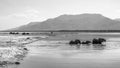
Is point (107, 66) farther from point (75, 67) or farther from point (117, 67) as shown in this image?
point (75, 67)

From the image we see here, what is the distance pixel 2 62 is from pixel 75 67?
6.17m

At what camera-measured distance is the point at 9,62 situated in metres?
16.7

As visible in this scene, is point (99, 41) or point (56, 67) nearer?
point (56, 67)

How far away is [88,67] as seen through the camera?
15.0 m

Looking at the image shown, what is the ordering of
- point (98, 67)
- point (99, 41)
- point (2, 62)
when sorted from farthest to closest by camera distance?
point (99, 41)
point (2, 62)
point (98, 67)

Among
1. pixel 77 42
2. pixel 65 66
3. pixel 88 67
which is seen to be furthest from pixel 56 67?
pixel 77 42

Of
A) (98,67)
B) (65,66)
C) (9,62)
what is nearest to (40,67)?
(65,66)

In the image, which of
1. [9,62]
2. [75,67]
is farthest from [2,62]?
[75,67]

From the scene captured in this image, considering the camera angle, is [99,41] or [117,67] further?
[99,41]

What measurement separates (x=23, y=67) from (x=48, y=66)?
1.99 m

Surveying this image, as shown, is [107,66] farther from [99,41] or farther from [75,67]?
[99,41]

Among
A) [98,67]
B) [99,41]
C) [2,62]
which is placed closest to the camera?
[98,67]

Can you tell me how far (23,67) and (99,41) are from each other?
1163 inches

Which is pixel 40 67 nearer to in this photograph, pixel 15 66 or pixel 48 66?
pixel 48 66
